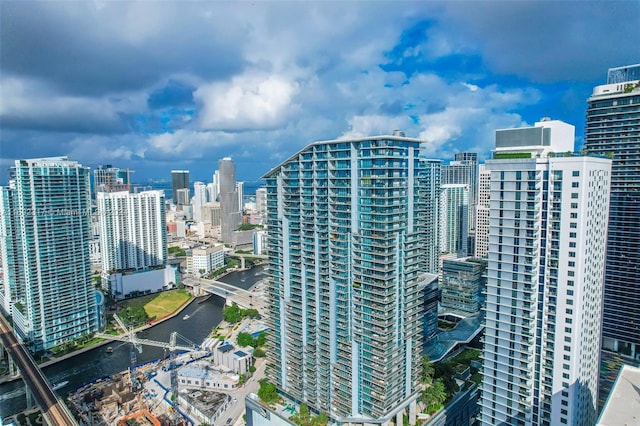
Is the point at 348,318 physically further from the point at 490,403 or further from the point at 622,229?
the point at 622,229

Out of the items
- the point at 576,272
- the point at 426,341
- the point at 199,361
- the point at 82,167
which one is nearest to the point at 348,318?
the point at 576,272

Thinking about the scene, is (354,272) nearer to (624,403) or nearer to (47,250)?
(624,403)

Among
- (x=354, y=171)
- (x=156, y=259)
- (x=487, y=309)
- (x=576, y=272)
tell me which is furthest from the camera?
(x=156, y=259)

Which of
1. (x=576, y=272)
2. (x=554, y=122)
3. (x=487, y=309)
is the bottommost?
(x=487, y=309)

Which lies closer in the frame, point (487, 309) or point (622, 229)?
point (487, 309)

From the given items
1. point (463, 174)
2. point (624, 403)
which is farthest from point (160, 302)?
point (463, 174)

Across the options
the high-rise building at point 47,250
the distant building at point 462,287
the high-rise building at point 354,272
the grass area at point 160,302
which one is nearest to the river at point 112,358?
the grass area at point 160,302
